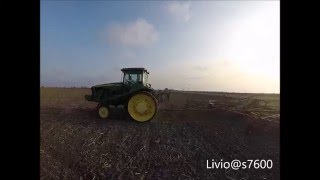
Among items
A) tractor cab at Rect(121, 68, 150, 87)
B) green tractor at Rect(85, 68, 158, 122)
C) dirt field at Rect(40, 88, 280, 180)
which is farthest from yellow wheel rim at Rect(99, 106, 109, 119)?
tractor cab at Rect(121, 68, 150, 87)

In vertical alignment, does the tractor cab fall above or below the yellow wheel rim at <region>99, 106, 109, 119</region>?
above

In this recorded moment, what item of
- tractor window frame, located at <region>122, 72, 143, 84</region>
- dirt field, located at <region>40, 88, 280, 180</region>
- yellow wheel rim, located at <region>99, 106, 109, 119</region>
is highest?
tractor window frame, located at <region>122, 72, 143, 84</region>

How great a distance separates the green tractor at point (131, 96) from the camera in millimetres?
3024

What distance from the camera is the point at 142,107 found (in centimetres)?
340

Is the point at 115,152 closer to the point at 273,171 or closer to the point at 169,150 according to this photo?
the point at 169,150

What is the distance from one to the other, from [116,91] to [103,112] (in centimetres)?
24

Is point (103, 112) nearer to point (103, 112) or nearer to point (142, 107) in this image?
point (103, 112)

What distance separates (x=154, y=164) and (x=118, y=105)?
2.57 feet

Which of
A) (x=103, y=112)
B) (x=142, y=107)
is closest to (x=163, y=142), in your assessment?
(x=142, y=107)

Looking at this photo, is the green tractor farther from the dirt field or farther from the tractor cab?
the dirt field

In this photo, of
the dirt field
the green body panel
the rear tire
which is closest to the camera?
the dirt field

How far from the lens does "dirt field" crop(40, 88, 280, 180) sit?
2.87 metres

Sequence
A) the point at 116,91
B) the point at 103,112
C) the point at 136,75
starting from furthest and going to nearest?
the point at 116,91, the point at 103,112, the point at 136,75
